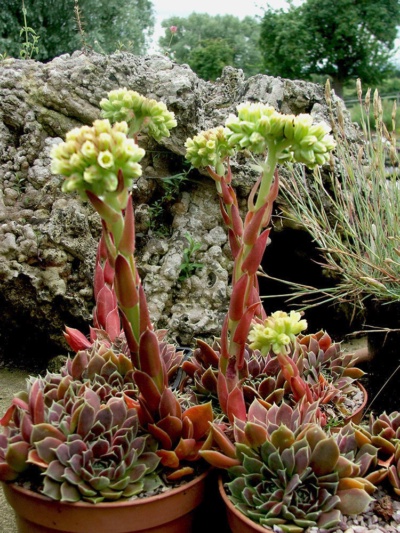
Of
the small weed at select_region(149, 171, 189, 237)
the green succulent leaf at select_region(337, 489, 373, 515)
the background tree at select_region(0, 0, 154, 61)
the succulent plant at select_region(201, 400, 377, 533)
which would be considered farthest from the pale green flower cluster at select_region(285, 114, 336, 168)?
the background tree at select_region(0, 0, 154, 61)

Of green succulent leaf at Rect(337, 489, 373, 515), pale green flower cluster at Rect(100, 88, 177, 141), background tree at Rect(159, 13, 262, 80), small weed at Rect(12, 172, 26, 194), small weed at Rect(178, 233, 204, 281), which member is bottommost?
green succulent leaf at Rect(337, 489, 373, 515)

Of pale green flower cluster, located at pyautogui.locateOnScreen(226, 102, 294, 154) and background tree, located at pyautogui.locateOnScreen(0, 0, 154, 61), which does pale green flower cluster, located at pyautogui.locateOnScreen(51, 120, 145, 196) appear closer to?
pale green flower cluster, located at pyautogui.locateOnScreen(226, 102, 294, 154)

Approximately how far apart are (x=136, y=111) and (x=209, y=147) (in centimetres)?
28

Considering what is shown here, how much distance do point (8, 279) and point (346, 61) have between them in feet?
90.7

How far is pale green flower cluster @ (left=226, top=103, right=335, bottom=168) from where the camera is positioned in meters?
1.60

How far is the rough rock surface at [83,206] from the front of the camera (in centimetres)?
291

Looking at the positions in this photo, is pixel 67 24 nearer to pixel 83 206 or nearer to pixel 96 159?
pixel 83 206

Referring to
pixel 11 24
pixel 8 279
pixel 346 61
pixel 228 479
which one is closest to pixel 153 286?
pixel 8 279

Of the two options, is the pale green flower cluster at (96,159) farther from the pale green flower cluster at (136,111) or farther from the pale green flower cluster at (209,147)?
the pale green flower cluster at (209,147)

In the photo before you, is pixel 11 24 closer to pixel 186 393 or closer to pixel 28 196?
pixel 28 196

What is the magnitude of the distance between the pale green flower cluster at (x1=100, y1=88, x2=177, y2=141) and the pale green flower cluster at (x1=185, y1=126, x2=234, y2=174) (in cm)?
11

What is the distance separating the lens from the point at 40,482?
5.48 feet

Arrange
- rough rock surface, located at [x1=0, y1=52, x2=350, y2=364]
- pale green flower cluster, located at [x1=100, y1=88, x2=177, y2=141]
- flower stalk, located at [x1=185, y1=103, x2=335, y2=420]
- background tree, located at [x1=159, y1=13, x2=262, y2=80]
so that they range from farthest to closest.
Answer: background tree, located at [x1=159, y1=13, x2=262, y2=80]
rough rock surface, located at [x1=0, y1=52, x2=350, y2=364]
pale green flower cluster, located at [x1=100, y1=88, x2=177, y2=141]
flower stalk, located at [x1=185, y1=103, x2=335, y2=420]

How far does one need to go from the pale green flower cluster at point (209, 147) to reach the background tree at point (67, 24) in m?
11.8
